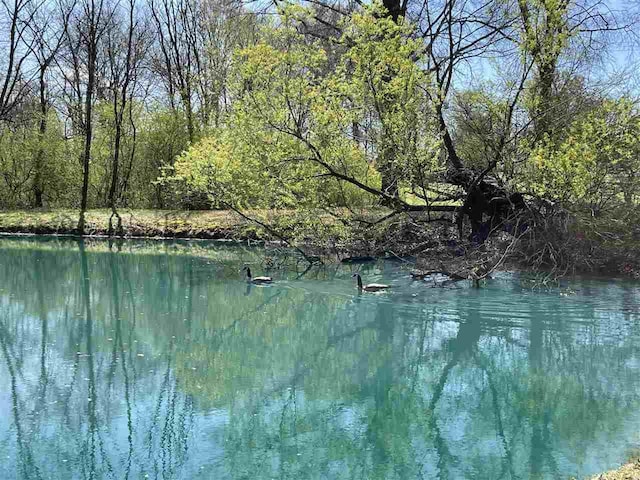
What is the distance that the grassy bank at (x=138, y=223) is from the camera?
22.7 meters

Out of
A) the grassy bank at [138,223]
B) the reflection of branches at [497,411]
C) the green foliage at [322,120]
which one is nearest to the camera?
the reflection of branches at [497,411]

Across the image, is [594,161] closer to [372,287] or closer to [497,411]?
[372,287]

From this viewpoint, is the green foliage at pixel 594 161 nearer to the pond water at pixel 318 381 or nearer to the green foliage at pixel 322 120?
the pond water at pixel 318 381

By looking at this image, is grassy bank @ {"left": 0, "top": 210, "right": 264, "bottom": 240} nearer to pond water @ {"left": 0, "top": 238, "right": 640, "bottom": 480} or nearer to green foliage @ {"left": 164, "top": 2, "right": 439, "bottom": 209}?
green foliage @ {"left": 164, "top": 2, "right": 439, "bottom": 209}

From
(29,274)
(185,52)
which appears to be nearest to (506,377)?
(29,274)

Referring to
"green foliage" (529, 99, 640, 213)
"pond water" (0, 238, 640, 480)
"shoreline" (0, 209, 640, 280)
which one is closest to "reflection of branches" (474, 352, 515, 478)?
"pond water" (0, 238, 640, 480)

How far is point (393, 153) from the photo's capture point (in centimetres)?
1273

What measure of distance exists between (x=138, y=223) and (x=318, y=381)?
58.3 feet

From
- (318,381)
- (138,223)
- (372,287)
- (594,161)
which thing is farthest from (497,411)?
(138,223)

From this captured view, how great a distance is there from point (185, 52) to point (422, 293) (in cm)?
2067

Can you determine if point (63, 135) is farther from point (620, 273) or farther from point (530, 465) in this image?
point (530, 465)

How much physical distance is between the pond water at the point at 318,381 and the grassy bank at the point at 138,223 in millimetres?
9526

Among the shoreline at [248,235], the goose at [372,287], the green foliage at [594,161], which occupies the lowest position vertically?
the goose at [372,287]

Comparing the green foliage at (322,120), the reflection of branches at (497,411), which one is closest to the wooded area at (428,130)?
the green foliage at (322,120)
